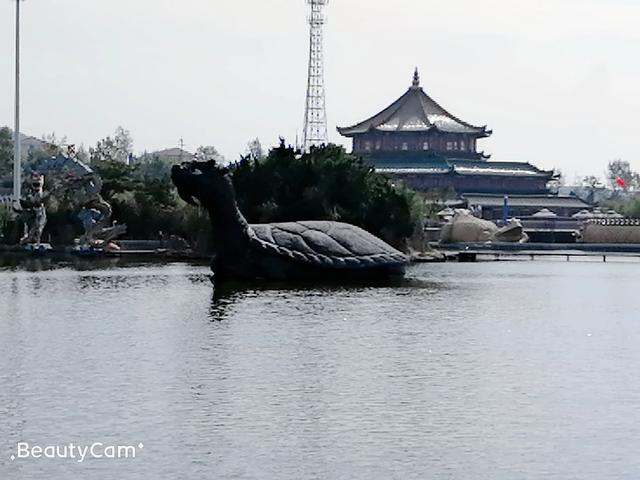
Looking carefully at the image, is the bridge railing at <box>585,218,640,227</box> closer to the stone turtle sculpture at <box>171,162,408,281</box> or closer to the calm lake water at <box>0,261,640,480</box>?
the stone turtle sculpture at <box>171,162,408,281</box>

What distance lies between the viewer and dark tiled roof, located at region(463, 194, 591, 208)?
354 feet

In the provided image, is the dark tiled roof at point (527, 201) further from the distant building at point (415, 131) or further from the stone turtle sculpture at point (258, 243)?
the stone turtle sculpture at point (258, 243)

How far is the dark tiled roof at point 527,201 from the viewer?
10775 centimetres

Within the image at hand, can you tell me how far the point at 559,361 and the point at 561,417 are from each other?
6.23 metres

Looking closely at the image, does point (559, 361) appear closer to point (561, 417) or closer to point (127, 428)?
point (561, 417)

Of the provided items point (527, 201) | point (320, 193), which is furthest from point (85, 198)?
point (527, 201)

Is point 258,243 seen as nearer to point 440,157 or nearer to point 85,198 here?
point 85,198

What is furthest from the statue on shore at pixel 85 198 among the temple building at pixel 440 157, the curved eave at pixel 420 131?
the curved eave at pixel 420 131

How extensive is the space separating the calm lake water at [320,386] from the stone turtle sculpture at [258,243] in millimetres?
4579

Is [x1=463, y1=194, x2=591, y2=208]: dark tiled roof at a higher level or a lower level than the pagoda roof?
lower

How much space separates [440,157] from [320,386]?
88.0 m

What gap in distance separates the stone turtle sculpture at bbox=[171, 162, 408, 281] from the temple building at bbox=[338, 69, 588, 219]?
60.8 m

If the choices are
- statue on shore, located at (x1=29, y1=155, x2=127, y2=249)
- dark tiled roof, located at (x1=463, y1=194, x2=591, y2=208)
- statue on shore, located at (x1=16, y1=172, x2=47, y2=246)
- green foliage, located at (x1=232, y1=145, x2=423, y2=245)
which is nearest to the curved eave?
dark tiled roof, located at (x1=463, y1=194, x2=591, y2=208)

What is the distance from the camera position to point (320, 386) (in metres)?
23.2
